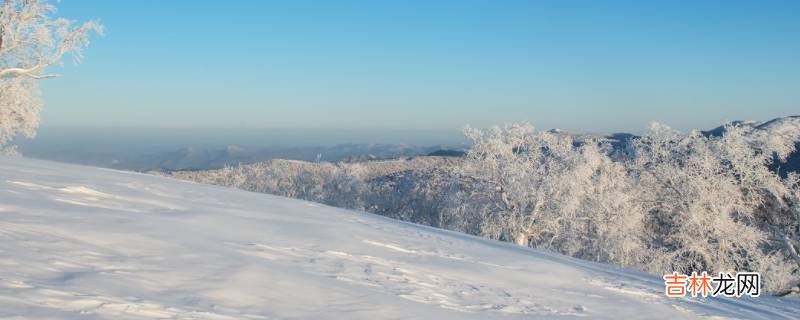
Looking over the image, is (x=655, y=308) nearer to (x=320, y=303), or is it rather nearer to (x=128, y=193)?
(x=320, y=303)

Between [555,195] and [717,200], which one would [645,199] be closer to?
[717,200]

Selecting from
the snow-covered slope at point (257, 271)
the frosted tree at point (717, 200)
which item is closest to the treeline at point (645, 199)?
the frosted tree at point (717, 200)

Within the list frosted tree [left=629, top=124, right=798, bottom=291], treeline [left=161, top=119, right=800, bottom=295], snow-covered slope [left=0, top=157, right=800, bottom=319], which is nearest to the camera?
snow-covered slope [left=0, top=157, right=800, bottom=319]

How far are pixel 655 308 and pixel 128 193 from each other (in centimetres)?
843

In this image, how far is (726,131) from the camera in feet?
79.2

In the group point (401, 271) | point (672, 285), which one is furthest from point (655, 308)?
point (401, 271)

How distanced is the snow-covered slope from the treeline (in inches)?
600

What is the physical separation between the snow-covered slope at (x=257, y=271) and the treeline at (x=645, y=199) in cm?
1525

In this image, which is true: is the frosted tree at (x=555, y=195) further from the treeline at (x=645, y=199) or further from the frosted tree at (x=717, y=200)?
the frosted tree at (x=717, y=200)

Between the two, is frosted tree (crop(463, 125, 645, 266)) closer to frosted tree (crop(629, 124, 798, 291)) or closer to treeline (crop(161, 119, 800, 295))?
treeline (crop(161, 119, 800, 295))

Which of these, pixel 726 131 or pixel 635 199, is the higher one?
pixel 726 131

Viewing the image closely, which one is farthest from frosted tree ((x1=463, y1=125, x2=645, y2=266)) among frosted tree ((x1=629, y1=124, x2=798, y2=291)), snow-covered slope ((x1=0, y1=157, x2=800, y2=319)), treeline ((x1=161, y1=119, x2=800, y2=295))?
snow-covered slope ((x1=0, y1=157, x2=800, y2=319))

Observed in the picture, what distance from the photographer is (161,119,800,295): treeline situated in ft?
74.0

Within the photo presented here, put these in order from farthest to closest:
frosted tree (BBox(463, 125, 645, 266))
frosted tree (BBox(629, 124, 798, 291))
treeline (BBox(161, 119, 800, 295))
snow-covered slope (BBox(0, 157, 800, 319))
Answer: frosted tree (BBox(463, 125, 645, 266)) < treeline (BBox(161, 119, 800, 295)) < frosted tree (BBox(629, 124, 798, 291)) < snow-covered slope (BBox(0, 157, 800, 319))
